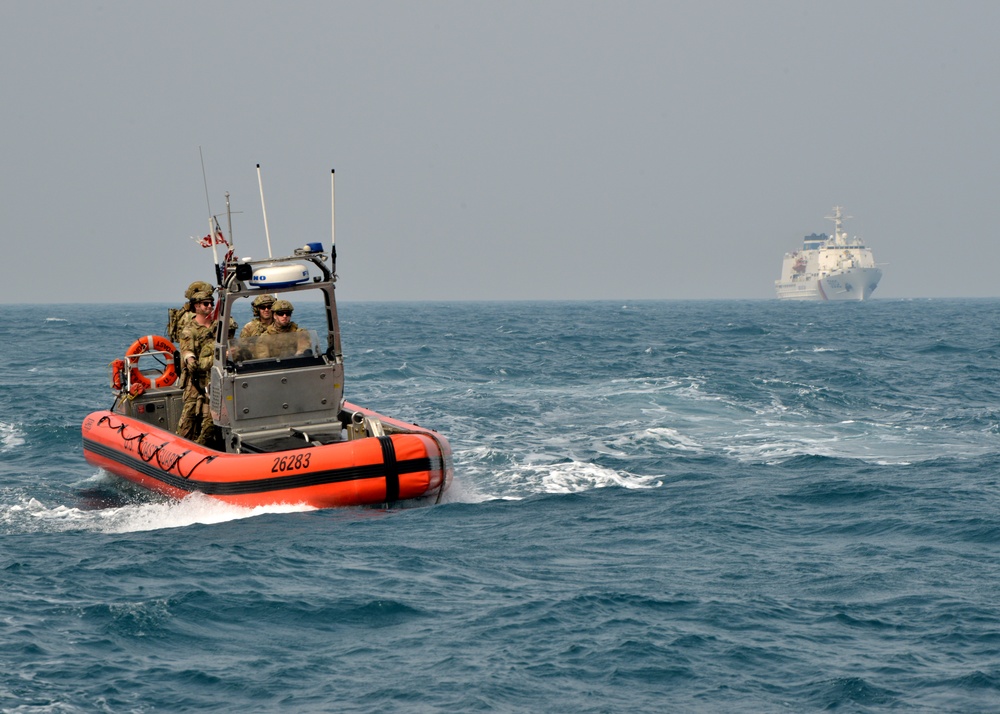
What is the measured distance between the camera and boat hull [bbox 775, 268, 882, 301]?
548 feet

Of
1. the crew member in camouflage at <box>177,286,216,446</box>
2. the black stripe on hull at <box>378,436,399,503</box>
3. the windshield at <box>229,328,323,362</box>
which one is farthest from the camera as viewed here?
the crew member in camouflage at <box>177,286,216,446</box>

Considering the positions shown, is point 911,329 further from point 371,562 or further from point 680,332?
Answer: point 371,562

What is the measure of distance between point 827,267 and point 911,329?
116 meters

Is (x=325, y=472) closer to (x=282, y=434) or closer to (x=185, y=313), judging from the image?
(x=282, y=434)

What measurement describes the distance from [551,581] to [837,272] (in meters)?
165

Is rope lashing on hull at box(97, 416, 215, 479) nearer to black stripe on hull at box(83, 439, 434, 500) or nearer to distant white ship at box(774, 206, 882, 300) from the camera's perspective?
black stripe on hull at box(83, 439, 434, 500)

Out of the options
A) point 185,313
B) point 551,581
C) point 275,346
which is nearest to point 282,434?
point 275,346

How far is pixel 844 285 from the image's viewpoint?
16800cm

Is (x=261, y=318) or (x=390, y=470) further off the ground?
(x=261, y=318)

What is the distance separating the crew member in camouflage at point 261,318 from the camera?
14.0 meters

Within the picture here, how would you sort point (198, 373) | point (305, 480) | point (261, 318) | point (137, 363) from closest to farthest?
point (305, 480), point (261, 318), point (198, 373), point (137, 363)

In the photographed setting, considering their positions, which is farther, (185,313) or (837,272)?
(837,272)

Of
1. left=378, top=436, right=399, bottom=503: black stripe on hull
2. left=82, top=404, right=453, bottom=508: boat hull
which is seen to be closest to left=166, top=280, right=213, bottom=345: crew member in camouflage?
left=82, top=404, right=453, bottom=508: boat hull

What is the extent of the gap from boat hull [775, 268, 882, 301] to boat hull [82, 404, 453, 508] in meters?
161
